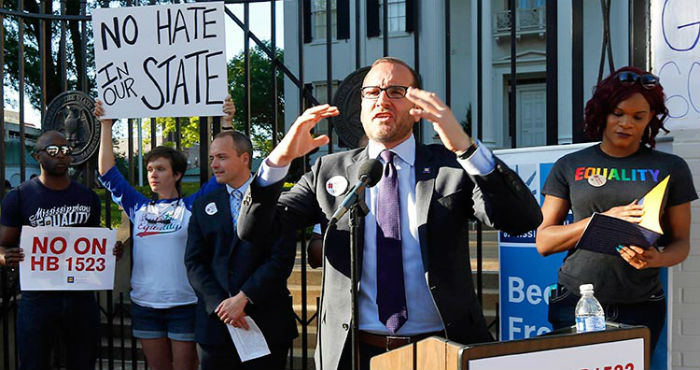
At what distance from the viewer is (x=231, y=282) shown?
12.1 ft

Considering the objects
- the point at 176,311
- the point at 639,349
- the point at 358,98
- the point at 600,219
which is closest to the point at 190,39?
the point at 358,98

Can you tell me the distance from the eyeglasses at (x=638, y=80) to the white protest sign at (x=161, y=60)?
2.35 metres

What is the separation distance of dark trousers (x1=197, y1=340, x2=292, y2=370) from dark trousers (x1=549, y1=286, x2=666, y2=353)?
4.88ft

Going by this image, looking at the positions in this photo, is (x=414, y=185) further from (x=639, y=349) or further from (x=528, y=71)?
(x=528, y=71)

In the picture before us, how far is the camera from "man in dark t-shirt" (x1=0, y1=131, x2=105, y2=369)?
421cm

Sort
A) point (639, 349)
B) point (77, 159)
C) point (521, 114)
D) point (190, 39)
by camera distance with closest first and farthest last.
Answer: point (639, 349) → point (190, 39) → point (77, 159) → point (521, 114)

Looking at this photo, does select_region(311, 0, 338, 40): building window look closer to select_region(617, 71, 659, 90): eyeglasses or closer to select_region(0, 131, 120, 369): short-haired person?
select_region(0, 131, 120, 369): short-haired person

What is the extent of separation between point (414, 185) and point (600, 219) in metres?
0.75

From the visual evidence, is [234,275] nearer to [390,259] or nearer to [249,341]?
[249,341]

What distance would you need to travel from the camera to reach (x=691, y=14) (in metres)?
3.57

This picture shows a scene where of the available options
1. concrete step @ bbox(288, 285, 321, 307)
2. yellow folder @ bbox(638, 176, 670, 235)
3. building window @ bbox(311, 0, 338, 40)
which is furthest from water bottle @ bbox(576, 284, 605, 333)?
building window @ bbox(311, 0, 338, 40)

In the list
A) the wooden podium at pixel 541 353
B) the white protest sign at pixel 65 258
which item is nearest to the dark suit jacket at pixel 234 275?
the white protest sign at pixel 65 258

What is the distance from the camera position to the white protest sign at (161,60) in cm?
427

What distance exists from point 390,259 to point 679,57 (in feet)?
7.12
